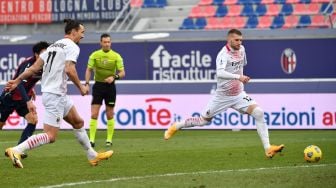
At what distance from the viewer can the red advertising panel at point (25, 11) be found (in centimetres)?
3697

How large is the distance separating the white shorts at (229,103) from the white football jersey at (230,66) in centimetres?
8

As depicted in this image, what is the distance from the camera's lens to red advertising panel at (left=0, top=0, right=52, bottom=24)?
37.0m

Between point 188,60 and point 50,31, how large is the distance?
9.07 m

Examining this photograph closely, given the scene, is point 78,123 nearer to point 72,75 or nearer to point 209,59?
point 72,75

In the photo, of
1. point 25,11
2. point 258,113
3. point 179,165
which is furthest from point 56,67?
point 25,11

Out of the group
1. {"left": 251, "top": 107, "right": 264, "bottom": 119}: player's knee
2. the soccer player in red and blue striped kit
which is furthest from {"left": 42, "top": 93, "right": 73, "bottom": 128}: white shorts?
{"left": 251, "top": 107, "right": 264, "bottom": 119}: player's knee

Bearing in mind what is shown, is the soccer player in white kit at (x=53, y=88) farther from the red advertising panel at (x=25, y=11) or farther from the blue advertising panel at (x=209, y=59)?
the red advertising panel at (x=25, y=11)

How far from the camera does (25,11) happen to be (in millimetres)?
37281

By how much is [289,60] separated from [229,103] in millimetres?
14266

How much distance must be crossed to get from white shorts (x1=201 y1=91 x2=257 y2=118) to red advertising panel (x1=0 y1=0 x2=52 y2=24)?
22.2 meters

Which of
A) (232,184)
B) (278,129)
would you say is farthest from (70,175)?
(278,129)

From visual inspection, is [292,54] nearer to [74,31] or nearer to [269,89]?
[269,89]

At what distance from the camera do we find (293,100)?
24.5 m

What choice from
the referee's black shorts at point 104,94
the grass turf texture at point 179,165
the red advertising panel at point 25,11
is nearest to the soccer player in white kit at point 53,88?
the grass turf texture at point 179,165
